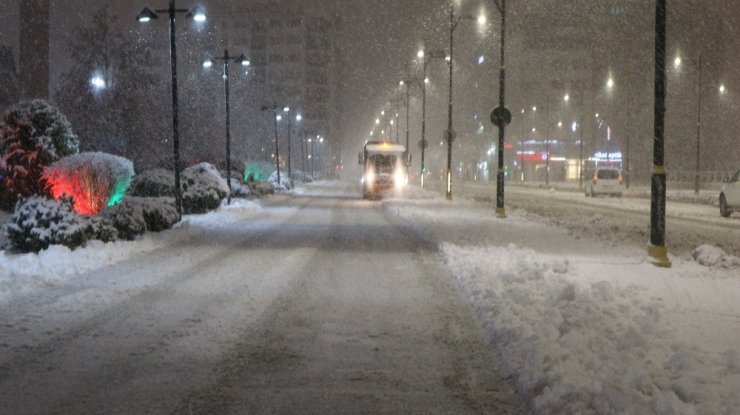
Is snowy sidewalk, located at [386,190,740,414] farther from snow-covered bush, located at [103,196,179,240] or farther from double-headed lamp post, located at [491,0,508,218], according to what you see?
double-headed lamp post, located at [491,0,508,218]

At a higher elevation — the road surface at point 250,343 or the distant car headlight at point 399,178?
the distant car headlight at point 399,178

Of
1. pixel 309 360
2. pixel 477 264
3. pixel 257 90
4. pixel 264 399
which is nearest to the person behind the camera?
pixel 264 399

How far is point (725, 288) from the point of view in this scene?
10742 millimetres

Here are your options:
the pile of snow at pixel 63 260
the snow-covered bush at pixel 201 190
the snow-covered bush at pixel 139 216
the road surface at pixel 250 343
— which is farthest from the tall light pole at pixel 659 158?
the snow-covered bush at pixel 201 190

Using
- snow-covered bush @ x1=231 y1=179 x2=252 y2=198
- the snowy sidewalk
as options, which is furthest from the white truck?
the snowy sidewalk

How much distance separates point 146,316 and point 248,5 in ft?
646

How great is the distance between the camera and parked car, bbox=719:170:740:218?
1097 inches

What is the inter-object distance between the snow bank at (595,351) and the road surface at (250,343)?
0.94ft

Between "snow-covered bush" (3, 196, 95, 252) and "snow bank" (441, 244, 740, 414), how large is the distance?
8172mm

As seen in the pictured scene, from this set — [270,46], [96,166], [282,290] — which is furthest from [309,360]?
[270,46]

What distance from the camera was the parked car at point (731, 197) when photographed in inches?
1097

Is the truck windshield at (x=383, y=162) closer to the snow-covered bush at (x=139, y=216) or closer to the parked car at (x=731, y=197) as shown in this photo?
the parked car at (x=731, y=197)

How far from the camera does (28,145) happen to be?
2881cm

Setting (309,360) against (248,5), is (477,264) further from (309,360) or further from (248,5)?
(248,5)
